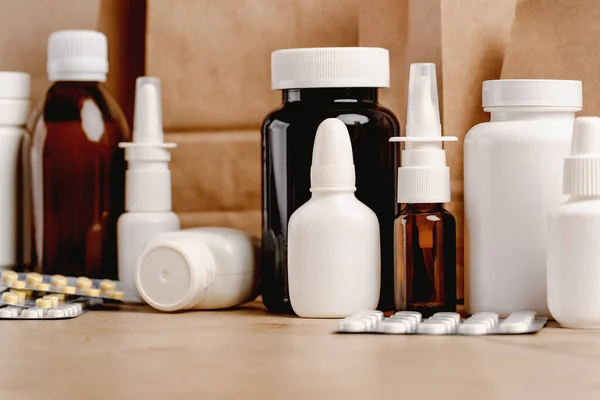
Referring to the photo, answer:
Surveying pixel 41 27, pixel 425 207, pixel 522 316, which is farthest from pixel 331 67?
pixel 41 27

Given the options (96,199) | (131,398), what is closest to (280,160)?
(96,199)

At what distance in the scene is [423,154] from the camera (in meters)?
0.71

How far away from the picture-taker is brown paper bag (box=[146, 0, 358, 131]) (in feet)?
3.02

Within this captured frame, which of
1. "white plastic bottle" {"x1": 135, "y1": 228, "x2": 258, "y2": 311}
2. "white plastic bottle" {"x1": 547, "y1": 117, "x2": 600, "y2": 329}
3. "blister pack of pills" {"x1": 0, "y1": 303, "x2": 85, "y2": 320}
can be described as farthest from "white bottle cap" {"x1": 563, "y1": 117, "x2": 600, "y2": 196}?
"blister pack of pills" {"x1": 0, "y1": 303, "x2": 85, "y2": 320}

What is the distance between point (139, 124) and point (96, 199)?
0.08 m

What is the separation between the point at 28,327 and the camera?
705 mm

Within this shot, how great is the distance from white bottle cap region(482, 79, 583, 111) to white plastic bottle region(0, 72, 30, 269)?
44 cm

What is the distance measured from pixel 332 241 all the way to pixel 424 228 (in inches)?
2.7

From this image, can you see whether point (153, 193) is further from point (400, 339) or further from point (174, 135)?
point (400, 339)

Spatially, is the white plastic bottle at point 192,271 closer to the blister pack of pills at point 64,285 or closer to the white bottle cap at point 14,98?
the blister pack of pills at point 64,285

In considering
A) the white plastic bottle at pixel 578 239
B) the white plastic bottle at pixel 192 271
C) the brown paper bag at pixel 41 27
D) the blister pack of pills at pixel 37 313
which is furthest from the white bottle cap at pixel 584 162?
the brown paper bag at pixel 41 27

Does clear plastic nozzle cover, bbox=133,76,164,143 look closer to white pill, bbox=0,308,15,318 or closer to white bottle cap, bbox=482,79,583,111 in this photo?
white pill, bbox=0,308,15,318

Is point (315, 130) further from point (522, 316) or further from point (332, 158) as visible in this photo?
point (522, 316)

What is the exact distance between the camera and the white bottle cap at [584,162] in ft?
2.13
